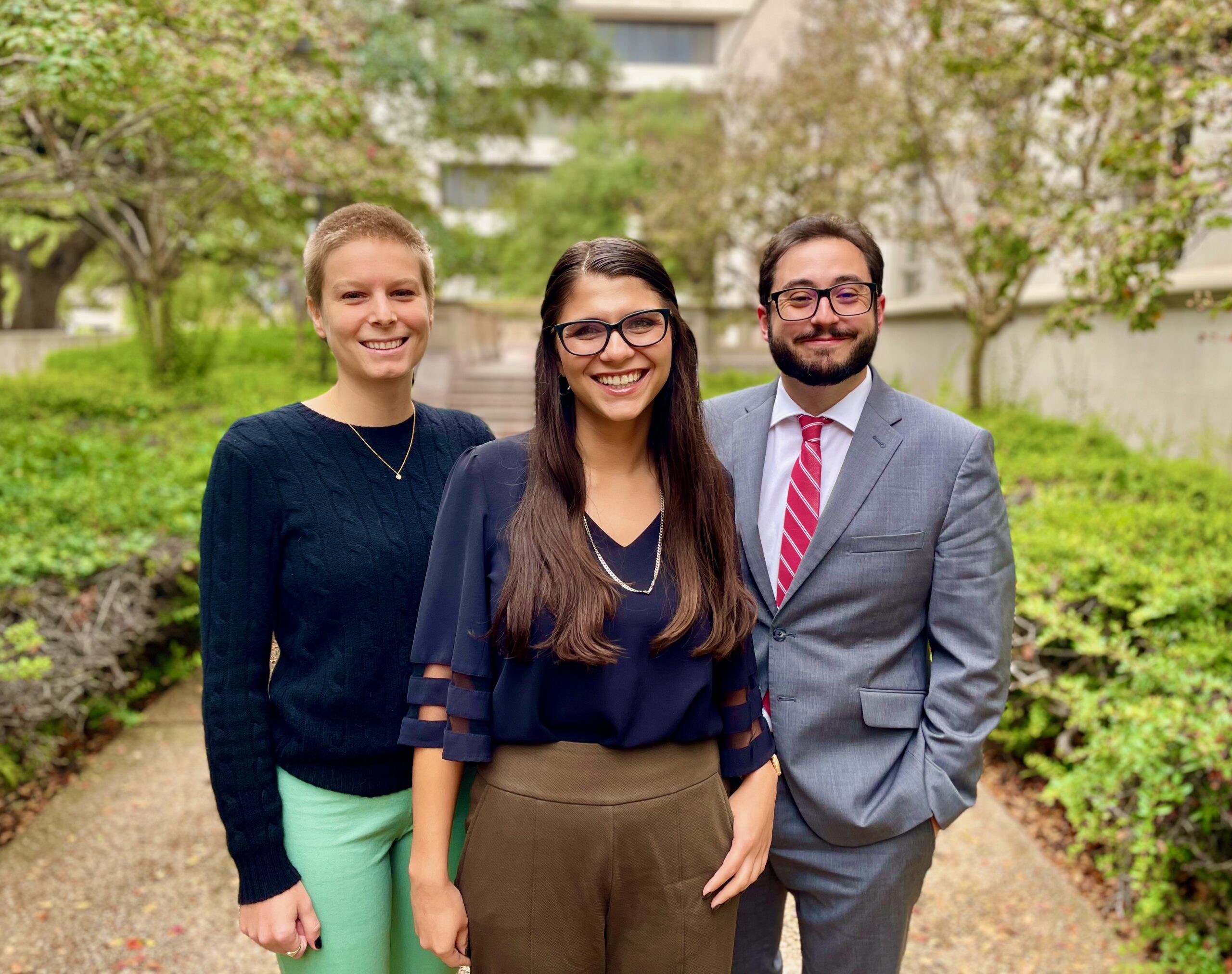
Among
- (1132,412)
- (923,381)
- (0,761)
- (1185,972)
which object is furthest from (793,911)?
(923,381)

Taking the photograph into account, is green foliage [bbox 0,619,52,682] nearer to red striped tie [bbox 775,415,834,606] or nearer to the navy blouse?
the navy blouse

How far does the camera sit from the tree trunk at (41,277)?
2009 centimetres

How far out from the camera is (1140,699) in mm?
3572

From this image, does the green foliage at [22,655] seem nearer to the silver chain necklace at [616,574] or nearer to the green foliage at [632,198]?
the silver chain necklace at [616,574]

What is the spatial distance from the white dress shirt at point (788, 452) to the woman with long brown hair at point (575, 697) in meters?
0.47

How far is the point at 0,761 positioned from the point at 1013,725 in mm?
4597

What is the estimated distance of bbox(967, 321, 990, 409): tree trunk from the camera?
10.6 metres

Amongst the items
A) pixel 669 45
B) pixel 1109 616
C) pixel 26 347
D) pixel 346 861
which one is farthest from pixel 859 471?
pixel 669 45

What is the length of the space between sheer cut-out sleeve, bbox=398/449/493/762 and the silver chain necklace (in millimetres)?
190

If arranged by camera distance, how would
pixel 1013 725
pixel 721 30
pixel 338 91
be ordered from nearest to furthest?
1. pixel 1013 725
2. pixel 338 91
3. pixel 721 30

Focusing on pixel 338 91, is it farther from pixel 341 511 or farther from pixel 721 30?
pixel 721 30

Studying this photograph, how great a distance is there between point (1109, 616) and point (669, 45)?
54.9 m

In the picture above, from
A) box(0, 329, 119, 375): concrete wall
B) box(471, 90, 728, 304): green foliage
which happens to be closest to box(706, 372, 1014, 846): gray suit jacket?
box(471, 90, 728, 304): green foliage

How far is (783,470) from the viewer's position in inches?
93.1
